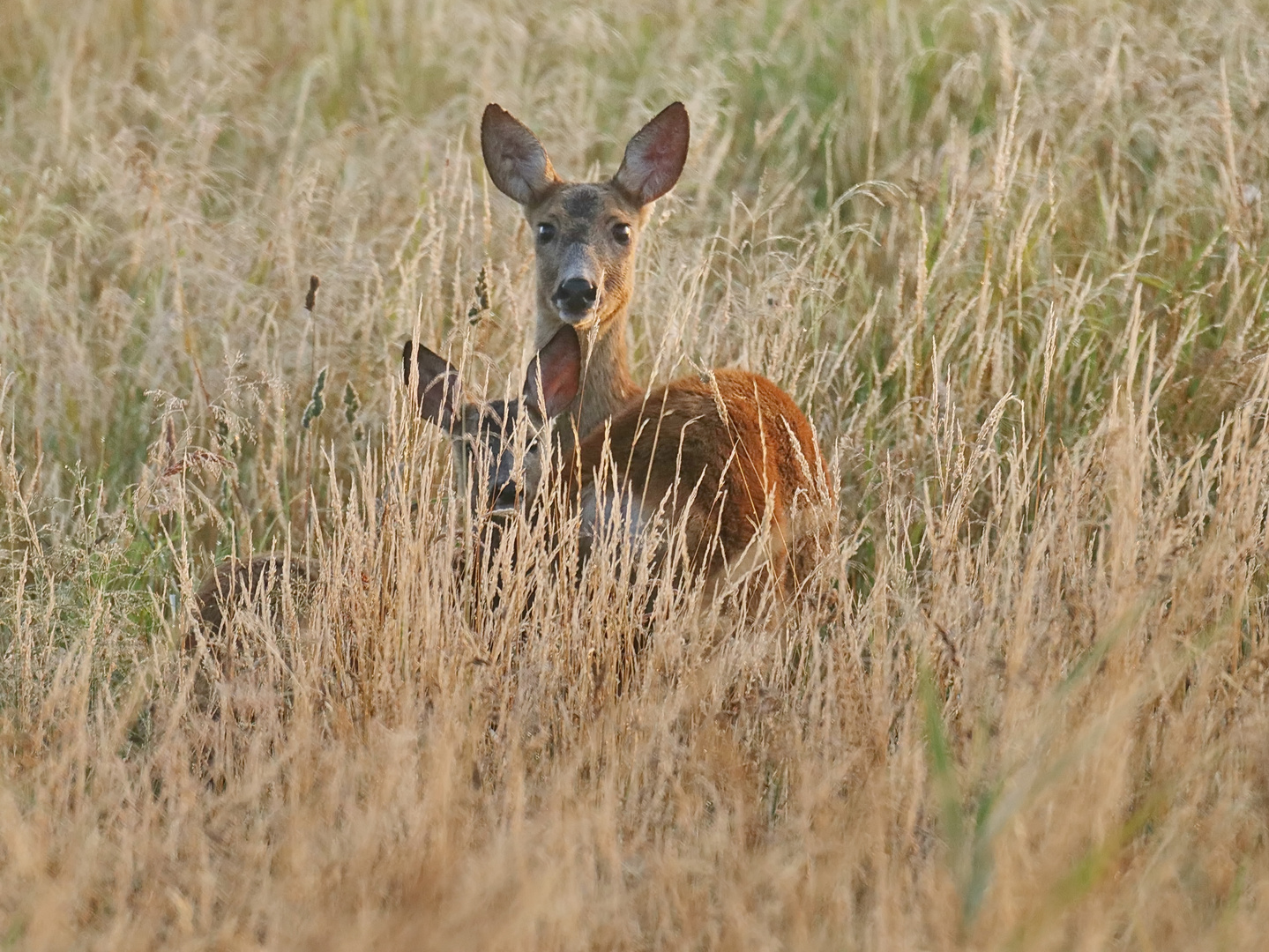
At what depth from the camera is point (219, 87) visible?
25.3 ft

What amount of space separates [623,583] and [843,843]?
117 cm

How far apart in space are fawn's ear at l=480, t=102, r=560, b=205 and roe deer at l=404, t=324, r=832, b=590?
121 cm

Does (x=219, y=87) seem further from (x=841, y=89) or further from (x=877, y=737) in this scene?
(x=877, y=737)

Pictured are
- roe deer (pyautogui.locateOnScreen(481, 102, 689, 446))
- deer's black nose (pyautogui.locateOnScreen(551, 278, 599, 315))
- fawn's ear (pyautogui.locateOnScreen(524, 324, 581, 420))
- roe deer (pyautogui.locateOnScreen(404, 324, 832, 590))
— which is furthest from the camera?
roe deer (pyautogui.locateOnScreen(481, 102, 689, 446))

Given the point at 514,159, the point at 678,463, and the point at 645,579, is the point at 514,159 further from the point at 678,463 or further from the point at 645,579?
the point at 645,579

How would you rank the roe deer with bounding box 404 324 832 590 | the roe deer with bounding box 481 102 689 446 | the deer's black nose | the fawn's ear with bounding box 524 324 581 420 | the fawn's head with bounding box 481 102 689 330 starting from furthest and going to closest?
the fawn's head with bounding box 481 102 689 330 → the roe deer with bounding box 481 102 689 446 → the deer's black nose → the fawn's ear with bounding box 524 324 581 420 → the roe deer with bounding box 404 324 832 590

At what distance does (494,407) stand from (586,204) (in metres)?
1.21

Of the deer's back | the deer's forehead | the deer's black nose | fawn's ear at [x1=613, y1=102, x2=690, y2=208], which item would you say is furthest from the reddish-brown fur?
fawn's ear at [x1=613, y1=102, x2=690, y2=208]

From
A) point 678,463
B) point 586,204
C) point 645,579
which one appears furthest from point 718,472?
point 586,204

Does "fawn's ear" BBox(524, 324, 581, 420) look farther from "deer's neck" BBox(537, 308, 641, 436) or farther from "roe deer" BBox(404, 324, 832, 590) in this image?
"deer's neck" BBox(537, 308, 641, 436)

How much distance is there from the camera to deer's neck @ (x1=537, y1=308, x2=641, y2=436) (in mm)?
6164

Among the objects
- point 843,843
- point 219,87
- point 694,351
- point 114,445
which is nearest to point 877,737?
point 843,843

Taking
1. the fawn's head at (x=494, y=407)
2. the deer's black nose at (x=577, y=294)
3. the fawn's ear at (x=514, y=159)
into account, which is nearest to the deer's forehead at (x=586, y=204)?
the fawn's ear at (x=514, y=159)

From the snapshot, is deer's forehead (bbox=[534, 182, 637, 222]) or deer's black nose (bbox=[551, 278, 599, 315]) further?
deer's forehead (bbox=[534, 182, 637, 222])
